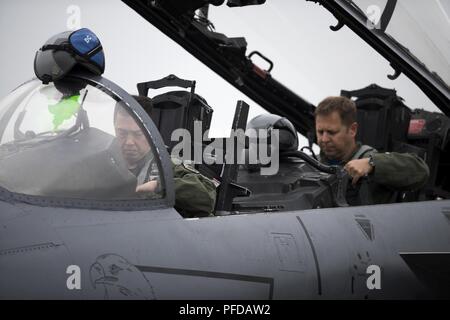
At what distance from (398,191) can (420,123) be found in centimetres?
196

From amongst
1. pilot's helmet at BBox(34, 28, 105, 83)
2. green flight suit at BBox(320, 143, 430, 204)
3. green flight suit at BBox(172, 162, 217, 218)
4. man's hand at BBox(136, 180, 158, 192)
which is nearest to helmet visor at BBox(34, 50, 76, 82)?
pilot's helmet at BBox(34, 28, 105, 83)

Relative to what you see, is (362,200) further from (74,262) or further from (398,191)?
(74,262)

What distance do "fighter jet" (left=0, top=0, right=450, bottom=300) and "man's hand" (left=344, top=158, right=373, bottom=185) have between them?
0.12 metres

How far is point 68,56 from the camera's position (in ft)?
10.3

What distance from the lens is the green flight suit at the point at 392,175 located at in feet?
14.8

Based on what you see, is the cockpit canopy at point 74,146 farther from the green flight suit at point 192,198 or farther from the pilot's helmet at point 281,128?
the pilot's helmet at point 281,128

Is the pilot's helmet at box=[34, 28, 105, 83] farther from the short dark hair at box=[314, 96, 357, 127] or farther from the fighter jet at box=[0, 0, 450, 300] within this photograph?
the short dark hair at box=[314, 96, 357, 127]

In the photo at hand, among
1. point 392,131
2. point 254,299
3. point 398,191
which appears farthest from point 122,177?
point 392,131

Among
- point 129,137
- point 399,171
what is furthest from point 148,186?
point 399,171

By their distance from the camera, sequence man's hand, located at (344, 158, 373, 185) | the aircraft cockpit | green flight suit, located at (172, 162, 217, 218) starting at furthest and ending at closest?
man's hand, located at (344, 158, 373, 185), green flight suit, located at (172, 162, 217, 218), the aircraft cockpit

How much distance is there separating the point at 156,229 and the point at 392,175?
214 cm

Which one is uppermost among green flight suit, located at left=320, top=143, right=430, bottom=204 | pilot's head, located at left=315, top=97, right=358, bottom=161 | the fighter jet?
pilot's head, located at left=315, top=97, right=358, bottom=161

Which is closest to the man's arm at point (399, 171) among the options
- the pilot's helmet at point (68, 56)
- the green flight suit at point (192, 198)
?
the green flight suit at point (192, 198)

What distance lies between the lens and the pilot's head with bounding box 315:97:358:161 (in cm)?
495
